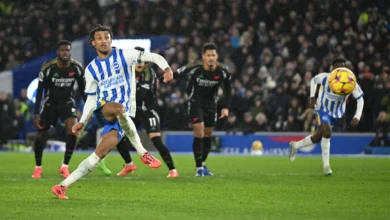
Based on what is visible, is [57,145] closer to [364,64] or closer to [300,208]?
[364,64]

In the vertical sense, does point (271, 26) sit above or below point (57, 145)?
above

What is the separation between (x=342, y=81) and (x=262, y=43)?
11.9 meters

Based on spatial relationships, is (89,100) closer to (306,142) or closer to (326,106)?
(326,106)

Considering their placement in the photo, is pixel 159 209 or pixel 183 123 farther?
pixel 183 123

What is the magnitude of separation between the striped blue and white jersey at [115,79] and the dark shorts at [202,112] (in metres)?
4.65

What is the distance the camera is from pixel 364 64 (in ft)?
79.8

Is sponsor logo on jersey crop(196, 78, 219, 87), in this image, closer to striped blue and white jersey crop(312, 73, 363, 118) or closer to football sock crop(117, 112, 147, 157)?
striped blue and white jersey crop(312, 73, 363, 118)

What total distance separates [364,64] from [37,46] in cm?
1346

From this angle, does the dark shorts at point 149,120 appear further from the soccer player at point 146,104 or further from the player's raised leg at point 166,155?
the player's raised leg at point 166,155

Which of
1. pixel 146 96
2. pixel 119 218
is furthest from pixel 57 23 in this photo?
pixel 119 218

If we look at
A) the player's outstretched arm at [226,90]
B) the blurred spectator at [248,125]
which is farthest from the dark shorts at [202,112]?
the blurred spectator at [248,125]

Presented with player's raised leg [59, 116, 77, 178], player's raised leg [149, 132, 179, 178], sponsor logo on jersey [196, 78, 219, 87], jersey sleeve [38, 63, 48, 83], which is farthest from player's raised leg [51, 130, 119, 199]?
sponsor logo on jersey [196, 78, 219, 87]

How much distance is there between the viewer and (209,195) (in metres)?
11.0

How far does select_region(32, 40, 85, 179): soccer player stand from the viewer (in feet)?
48.7
